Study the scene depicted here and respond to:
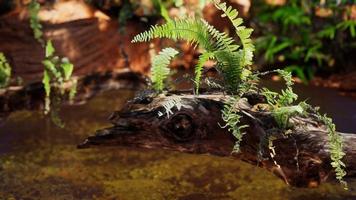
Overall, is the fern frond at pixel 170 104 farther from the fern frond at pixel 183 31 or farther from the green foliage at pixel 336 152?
the green foliage at pixel 336 152

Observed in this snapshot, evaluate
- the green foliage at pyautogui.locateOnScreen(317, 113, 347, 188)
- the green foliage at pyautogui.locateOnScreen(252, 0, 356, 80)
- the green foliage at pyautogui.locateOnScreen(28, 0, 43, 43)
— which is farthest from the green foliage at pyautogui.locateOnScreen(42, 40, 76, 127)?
the green foliage at pyautogui.locateOnScreen(252, 0, 356, 80)

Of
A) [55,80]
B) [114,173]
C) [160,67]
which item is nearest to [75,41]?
[55,80]

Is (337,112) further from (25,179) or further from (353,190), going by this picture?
(25,179)

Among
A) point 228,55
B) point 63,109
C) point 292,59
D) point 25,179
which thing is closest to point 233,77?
point 228,55

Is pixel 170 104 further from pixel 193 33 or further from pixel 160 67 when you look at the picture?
pixel 193 33

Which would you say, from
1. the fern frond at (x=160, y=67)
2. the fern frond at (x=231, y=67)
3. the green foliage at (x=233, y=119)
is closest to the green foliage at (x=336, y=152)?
the green foliage at (x=233, y=119)

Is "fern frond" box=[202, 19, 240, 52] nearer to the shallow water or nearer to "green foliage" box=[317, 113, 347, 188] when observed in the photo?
"green foliage" box=[317, 113, 347, 188]

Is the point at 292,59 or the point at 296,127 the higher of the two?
the point at 292,59
